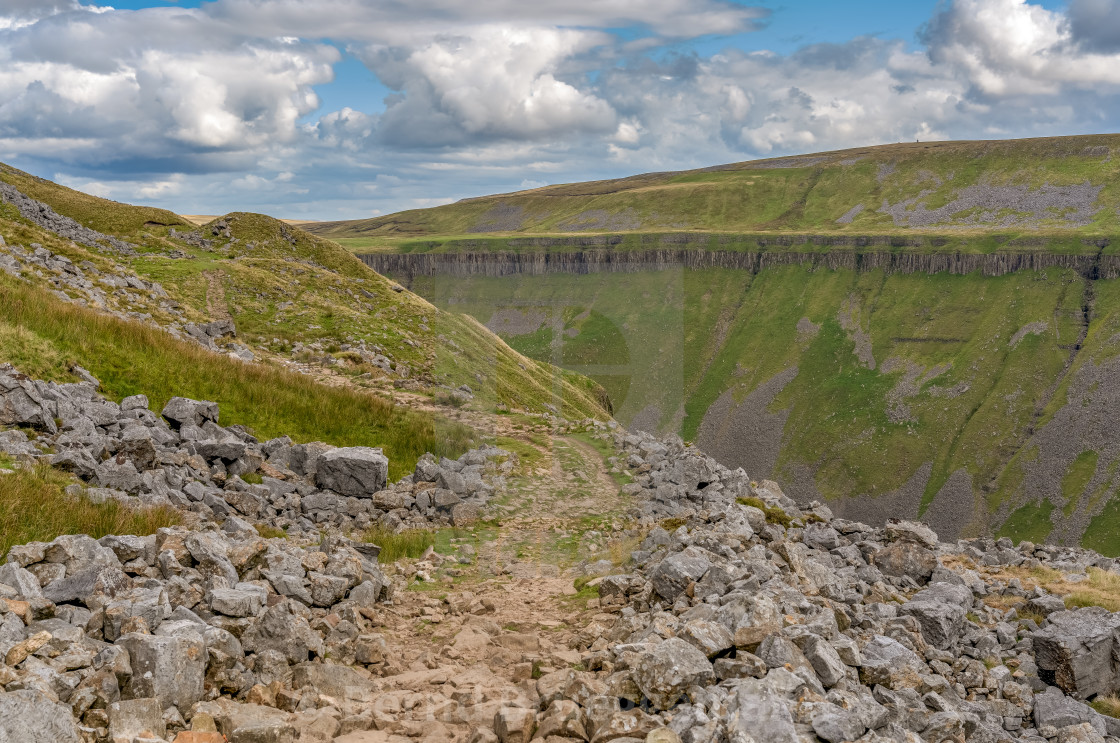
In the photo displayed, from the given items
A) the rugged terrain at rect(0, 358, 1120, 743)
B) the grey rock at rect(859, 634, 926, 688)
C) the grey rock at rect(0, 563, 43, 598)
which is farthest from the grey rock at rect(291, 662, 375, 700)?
the grey rock at rect(859, 634, 926, 688)

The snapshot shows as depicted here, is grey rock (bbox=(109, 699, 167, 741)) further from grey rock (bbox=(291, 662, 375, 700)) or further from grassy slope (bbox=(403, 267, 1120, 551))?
grassy slope (bbox=(403, 267, 1120, 551))

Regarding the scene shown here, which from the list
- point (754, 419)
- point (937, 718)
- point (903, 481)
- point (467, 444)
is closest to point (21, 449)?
point (467, 444)

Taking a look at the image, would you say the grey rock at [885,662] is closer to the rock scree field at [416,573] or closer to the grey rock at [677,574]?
the rock scree field at [416,573]

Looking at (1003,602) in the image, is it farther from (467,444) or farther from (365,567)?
(467,444)

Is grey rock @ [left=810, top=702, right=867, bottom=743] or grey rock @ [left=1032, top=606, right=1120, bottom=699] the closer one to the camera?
grey rock @ [left=810, top=702, right=867, bottom=743]

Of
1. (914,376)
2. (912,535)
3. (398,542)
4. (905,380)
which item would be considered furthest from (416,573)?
(914,376)

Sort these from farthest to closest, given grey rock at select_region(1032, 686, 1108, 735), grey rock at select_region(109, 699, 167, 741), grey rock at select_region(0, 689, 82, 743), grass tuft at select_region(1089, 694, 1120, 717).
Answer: grass tuft at select_region(1089, 694, 1120, 717) → grey rock at select_region(1032, 686, 1108, 735) → grey rock at select_region(109, 699, 167, 741) → grey rock at select_region(0, 689, 82, 743)

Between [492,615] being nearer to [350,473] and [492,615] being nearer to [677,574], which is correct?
[677,574]

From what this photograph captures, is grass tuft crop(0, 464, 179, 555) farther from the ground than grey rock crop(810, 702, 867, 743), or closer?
farther from the ground

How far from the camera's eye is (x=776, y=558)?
44.4ft

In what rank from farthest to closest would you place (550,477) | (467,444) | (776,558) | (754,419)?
(754,419) < (467,444) < (550,477) < (776,558)

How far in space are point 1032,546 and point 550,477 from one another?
1897 cm

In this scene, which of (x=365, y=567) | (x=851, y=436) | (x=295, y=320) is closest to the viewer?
(x=365, y=567)

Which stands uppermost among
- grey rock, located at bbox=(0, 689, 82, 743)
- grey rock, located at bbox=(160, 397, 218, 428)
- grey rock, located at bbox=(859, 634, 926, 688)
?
grey rock, located at bbox=(160, 397, 218, 428)
